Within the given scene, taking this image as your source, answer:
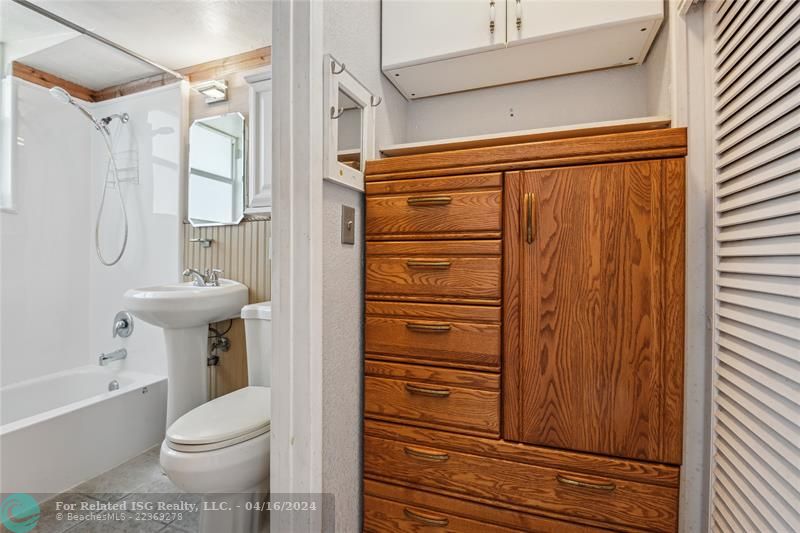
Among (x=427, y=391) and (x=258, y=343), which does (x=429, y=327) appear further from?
(x=258, y=343)

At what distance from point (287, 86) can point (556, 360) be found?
41.9 inches

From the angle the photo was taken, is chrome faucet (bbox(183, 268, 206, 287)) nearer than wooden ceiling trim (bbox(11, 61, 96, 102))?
Yes

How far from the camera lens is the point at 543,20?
117 centimetres

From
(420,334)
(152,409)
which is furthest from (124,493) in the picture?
(420,334)

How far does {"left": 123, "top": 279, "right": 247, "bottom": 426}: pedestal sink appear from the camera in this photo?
1601 millimetres

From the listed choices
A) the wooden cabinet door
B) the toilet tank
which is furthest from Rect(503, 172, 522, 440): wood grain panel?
the toilet tank

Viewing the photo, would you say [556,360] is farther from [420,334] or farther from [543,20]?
[543,20]

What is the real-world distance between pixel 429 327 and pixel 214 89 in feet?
6.58

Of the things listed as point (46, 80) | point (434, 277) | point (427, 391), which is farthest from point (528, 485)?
point (46, 80)

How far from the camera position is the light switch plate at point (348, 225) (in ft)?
3.64

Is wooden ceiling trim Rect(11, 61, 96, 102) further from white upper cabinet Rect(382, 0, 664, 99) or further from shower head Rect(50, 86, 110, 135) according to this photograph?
white upper cabinet Rect(382, 0, 664, 99)

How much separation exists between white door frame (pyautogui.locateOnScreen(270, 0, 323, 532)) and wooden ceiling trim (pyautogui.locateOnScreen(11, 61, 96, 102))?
8.25 feet

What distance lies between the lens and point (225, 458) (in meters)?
1.13

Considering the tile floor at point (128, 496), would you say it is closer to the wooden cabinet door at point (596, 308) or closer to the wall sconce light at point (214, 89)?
the wooden cabinet door at point (596, 308)
